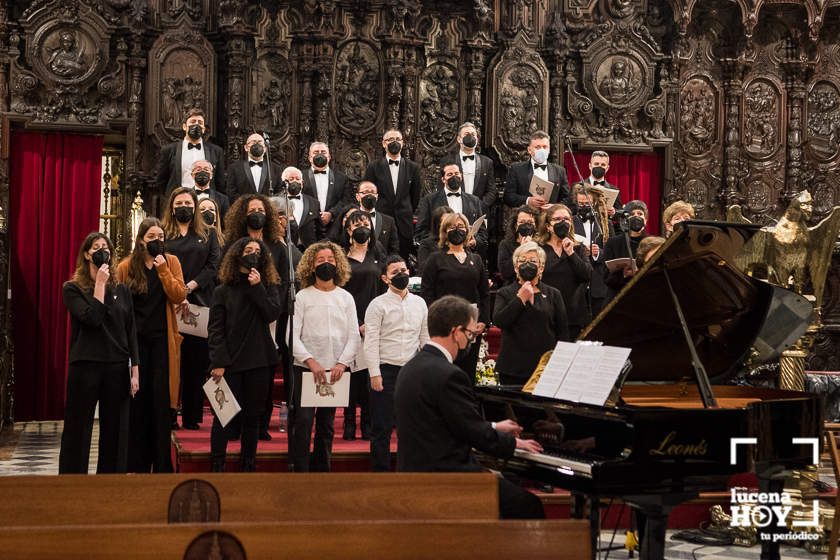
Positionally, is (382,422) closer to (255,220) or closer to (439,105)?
(255,220)

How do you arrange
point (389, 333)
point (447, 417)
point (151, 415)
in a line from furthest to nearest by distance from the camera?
point (151, 415) → point (389, 333) → point (447, 417)

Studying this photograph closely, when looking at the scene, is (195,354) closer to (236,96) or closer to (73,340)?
(73,340)

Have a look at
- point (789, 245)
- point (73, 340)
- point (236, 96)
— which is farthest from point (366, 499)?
point (236, 96)

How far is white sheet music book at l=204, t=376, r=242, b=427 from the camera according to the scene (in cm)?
706

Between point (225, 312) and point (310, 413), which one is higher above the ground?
point (225, 312)

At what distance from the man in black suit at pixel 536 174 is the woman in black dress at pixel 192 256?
11.4ft

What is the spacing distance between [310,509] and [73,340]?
3.63 metres

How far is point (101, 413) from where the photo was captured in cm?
719

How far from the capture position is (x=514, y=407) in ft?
18.7

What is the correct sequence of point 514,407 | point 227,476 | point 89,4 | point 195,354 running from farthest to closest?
1. point 89,4
2. point 195,354
3. point 514,407
4. point 227,476

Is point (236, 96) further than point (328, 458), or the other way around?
point (236, 96)

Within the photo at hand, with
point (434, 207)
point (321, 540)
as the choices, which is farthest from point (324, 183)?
point (321, 540)

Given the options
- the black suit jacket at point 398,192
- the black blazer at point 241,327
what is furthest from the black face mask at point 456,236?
the black suit jacket at point 398,192

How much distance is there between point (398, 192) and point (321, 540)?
7731 mm
